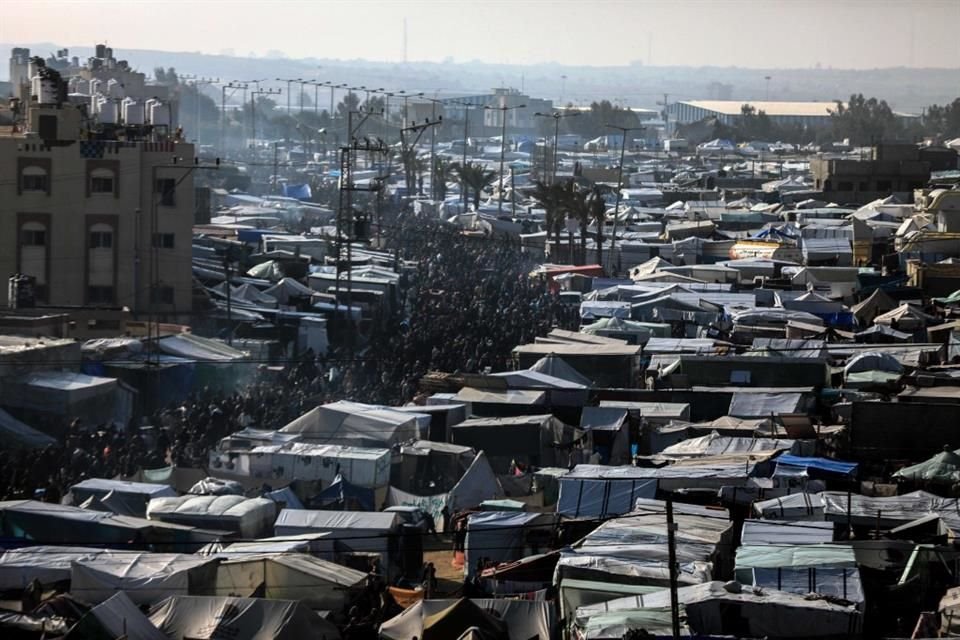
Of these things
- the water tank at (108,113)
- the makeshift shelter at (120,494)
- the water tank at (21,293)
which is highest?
the water tank at (108,113)

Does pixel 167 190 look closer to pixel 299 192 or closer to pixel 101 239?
pixel 101 239

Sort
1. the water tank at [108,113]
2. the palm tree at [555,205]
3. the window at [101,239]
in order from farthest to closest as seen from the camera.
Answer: the palm tree at [555,205]
the water tank at [108,113]
the window at [101,239]

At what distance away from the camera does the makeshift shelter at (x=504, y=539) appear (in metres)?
10.9

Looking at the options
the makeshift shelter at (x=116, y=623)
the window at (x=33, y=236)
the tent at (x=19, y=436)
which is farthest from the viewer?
the window at (x=33, y=236)

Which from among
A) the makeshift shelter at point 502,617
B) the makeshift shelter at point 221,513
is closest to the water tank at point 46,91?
the makeshift shelter at point 221,513

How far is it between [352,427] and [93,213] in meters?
9.49

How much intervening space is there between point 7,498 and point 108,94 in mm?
16710

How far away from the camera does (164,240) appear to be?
73.5 feet

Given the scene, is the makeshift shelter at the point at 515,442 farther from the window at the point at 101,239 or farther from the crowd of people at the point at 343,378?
the window at the point at 101,239

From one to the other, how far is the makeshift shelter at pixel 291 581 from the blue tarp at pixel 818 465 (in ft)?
12.8

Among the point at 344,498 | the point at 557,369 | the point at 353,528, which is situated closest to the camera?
the point at 353,528

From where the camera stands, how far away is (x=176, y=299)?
22.3 meters

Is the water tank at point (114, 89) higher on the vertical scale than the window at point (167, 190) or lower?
higher

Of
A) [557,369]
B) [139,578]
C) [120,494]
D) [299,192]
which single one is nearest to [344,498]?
[120,494]
